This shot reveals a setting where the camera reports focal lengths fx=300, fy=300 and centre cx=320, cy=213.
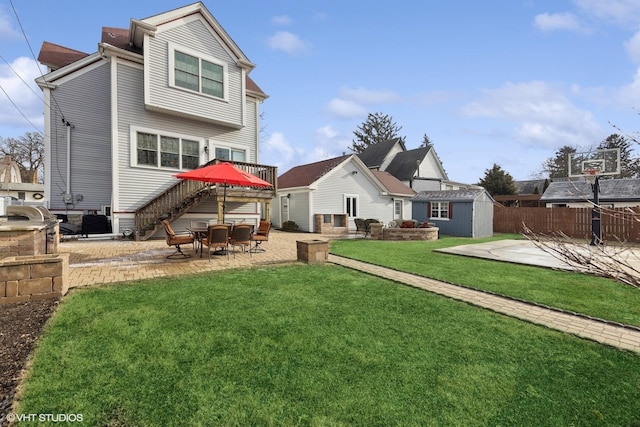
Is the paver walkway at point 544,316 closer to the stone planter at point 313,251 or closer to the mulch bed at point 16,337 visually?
the stone planter at point 313,251

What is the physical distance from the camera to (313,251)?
8.17 metres

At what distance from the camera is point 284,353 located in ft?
10.7

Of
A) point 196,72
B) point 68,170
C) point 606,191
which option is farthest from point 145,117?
point 606,191

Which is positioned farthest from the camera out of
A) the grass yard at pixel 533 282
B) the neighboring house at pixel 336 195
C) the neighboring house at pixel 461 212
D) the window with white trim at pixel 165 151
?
the neighboring house at pixel 336 195

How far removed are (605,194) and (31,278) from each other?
108 feet

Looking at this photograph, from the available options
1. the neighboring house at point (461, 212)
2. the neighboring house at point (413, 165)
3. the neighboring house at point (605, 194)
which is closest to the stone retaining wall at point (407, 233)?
the neighboring house at point (461, 212)

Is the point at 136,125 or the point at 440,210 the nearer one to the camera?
the point at 136,125

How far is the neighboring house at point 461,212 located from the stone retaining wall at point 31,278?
1909 cm

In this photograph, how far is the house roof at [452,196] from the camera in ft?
61.3

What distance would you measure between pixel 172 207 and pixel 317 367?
37.7ft

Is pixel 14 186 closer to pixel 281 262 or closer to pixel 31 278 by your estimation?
pixel 31 278

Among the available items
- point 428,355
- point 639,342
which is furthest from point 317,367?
point 639,342

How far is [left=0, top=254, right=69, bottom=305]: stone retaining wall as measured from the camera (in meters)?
4.36

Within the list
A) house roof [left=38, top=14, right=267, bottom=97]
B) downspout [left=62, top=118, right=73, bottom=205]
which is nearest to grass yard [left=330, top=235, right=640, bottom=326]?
downspout [left=62, top=118, right=73, bottom=205]
